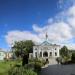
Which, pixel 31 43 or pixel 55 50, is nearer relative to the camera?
pixel 55 50

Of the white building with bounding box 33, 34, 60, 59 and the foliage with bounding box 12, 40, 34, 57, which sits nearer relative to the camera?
the white building with bounding box 33, 34, 60, 59

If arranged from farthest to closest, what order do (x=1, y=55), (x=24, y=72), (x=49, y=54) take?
1. (x=1, y=55)
2. (x=49, y=54)
3. (x=24, y=72)

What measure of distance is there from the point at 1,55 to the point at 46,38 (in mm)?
27768

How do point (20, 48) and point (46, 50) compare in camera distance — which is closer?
point (46, 50)

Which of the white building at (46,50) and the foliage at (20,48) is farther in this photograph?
the foliage at (20,48)

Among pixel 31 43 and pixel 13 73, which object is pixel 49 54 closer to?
pixel 31 43

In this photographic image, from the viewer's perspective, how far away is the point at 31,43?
372ft

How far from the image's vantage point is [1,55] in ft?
353

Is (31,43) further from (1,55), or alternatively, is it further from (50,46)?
(50,46)

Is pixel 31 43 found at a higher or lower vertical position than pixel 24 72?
higher

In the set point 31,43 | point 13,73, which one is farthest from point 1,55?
point 13,73

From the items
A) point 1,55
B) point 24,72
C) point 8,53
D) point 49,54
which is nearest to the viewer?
point 24,72

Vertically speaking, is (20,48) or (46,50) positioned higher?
(20,48)

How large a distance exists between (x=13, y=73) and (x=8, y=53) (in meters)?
115
